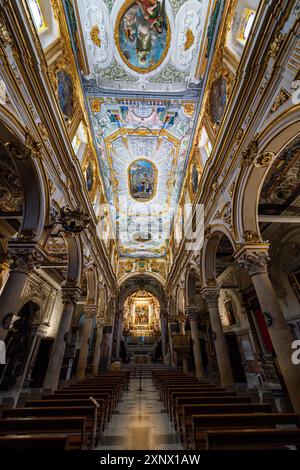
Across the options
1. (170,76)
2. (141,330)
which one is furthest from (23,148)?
(141,330)

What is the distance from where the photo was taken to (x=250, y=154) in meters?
6.12

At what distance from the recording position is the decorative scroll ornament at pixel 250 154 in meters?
5.92

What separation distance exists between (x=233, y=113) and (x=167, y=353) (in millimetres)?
23073

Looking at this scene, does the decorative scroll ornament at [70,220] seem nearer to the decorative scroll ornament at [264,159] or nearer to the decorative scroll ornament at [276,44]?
the decorative scroll ornament at [264,159]

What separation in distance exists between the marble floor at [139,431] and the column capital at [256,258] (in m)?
4.40

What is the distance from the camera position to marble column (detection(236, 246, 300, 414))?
4.68 m

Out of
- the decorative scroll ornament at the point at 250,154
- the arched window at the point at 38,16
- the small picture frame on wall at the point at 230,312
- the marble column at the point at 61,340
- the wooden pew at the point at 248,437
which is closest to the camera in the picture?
the wooden pew at the point at 248,437

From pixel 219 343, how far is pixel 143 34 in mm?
14131

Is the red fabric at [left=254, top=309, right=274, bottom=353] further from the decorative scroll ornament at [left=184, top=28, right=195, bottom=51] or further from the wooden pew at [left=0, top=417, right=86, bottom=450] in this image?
the decorative scroll ornament at [left=184, top=28, right=195, bottom=51]

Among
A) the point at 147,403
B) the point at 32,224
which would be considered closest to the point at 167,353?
the point at 147,403

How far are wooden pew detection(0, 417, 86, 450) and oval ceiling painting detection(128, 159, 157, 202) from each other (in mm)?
14526

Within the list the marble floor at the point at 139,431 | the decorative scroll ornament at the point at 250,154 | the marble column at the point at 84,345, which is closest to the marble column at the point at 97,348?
the marble column at the point at 84,345
